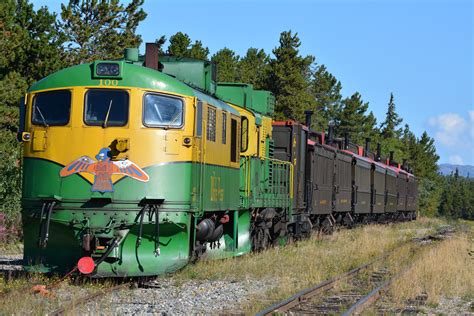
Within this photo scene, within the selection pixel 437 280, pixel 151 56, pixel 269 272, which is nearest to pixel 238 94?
pixel 151 56

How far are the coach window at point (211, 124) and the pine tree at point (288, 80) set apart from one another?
46.9m

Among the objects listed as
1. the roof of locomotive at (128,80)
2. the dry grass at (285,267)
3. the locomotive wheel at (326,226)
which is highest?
the roof of locomotive at (128,80)

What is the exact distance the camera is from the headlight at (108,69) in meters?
11.3

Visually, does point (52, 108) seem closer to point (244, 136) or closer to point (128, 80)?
point (128, 80)

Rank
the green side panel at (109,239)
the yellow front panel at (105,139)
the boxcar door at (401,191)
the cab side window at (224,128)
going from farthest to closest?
the boxcar door at (401,191) < the cab side window at (224,128) < the yellow front panel at (105,139) < the green side panel at (109,239)

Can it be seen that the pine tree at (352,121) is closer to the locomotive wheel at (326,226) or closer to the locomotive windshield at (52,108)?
the locomotive wheel at (326,226)

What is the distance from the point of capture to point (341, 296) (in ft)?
37.5

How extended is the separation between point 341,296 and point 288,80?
49.7m

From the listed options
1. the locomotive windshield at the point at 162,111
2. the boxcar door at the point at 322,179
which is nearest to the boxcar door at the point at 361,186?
the boxcar door at the point at 322,179

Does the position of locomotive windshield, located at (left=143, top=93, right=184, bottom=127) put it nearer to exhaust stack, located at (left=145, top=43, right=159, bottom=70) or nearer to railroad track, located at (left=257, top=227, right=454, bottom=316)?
exhaust stack, located at (left=145, top=43, right=159, bottom=70)

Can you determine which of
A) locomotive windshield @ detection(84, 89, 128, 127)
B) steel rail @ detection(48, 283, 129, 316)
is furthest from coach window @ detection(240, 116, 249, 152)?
steel rail @ detection(48, 283, 129, 316)

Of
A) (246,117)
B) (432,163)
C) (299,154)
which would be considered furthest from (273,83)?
(432,163)

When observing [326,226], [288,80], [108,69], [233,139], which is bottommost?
[326,226]

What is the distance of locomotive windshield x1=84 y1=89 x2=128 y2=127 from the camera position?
11.2 metres
